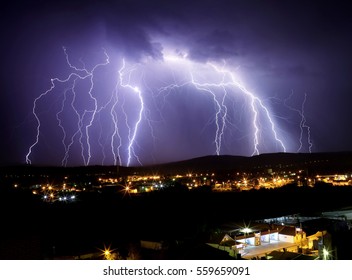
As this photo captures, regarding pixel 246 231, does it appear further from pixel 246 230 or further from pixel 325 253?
pixel 325 253

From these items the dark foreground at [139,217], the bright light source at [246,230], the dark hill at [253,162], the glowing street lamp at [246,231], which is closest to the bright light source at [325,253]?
the dark foreground at [139,217]

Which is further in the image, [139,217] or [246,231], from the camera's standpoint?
[139,217]

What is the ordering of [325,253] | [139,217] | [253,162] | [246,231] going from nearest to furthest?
1. [325,253]
2. [246,231]
3. [139,217]
4. [253,162]

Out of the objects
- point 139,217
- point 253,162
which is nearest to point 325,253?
point 139,217

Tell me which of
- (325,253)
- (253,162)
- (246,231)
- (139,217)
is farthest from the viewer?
(253,162)

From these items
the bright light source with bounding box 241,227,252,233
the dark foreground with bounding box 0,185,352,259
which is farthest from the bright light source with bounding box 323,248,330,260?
the bright light source with bounding box 241,227,252,233

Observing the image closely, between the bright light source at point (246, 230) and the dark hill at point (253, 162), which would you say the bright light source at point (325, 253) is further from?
the dark hill at point (253, 162)

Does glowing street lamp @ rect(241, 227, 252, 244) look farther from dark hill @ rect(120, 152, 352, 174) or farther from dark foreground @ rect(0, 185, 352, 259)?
dark hill @ rect(120, 152, 352, 174)

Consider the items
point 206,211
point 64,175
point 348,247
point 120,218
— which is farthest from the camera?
point 64,175

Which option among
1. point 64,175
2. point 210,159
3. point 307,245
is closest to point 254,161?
point 210,159

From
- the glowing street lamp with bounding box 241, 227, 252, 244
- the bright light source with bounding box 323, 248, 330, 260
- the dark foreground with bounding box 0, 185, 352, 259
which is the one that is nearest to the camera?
the dark foreground with bounding box 0, 185, 352, 259
